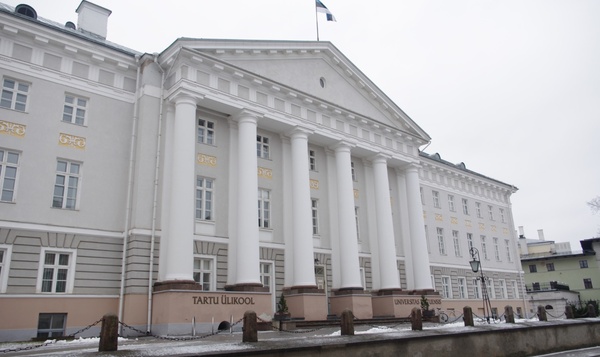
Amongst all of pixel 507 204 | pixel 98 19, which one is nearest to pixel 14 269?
pixel 98 19

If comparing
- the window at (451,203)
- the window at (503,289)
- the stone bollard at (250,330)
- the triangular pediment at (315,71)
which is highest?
the triangular pediment at (315,71)

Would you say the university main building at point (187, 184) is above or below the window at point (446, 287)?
above

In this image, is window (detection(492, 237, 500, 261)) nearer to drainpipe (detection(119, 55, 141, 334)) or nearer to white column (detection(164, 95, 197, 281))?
white column (detection(164, 95, 197, 281))

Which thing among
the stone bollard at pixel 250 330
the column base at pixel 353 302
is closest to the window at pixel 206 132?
the column base at pixel 353 302

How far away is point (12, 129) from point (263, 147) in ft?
38.4

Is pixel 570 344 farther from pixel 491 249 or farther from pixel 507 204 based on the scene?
pixel 507 204

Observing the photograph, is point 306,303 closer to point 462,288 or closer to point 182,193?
point 182,193

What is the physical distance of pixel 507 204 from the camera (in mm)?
47438

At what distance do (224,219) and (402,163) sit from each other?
1456 centimetres

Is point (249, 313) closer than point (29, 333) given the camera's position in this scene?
Yes

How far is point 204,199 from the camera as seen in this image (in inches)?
882

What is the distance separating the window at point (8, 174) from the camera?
17828 millimetres

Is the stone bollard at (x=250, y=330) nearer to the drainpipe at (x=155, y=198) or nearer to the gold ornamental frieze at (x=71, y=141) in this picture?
the drainpipe at (x=155, y=198)

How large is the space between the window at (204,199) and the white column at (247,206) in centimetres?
138
